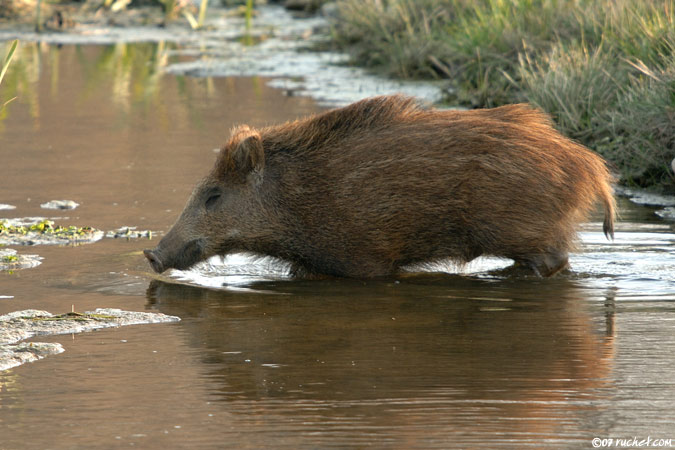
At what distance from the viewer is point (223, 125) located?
12.4 m

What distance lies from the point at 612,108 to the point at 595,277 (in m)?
3.68

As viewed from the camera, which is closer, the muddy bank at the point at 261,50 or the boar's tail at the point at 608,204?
the boar's tail at the point at 608,204

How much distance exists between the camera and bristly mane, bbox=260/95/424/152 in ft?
22.0

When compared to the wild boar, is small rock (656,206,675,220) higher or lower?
lower

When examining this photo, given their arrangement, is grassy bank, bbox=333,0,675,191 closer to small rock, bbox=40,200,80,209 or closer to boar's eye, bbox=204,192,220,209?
boar's eye, bbox=204,192,220,209

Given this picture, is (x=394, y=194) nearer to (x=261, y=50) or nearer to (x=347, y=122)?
(x=347, y=122)

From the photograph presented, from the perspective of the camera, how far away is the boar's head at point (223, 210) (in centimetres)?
672

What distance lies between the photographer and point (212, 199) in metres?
6.91

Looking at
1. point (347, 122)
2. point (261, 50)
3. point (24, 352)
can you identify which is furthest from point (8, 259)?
point (261, 50)

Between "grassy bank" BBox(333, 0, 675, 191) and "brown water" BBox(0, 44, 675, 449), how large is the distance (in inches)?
36.0

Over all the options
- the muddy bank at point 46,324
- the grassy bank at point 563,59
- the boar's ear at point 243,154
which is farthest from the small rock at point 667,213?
the muddy bank at point 46,324

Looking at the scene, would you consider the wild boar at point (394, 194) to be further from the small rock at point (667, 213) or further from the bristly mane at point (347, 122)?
the small rock at point (667, 213)

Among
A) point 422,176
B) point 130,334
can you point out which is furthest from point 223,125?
point 130,334

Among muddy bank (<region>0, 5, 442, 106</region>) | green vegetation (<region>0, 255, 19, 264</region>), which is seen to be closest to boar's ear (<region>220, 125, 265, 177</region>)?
green vegetation (<region>0, 255, 19, 264</region>)
